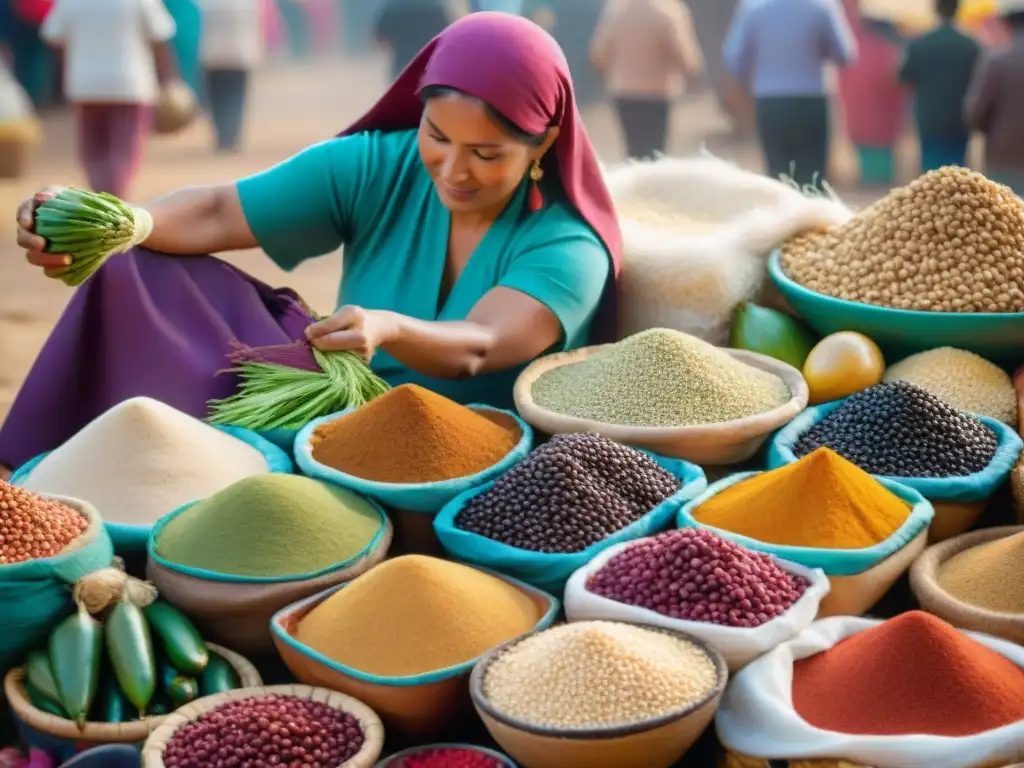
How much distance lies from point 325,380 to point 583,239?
1.89ft

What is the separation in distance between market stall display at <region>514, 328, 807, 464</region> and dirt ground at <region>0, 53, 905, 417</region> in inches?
119

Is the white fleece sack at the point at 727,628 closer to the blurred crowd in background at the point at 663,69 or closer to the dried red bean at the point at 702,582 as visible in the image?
the dried red bean at the point at 702,582

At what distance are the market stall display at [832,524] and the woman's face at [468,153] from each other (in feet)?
2.45

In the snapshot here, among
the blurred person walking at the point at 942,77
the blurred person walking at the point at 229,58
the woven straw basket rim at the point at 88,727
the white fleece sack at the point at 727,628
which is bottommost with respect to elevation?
the blurred person walking at the point at 229,58

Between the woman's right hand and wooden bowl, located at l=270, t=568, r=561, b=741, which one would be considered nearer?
wooden bowl, located at l=270, t=568, r=561, b=741

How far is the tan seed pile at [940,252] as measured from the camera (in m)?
2.41

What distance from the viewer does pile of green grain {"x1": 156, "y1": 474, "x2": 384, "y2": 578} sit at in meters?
1.79

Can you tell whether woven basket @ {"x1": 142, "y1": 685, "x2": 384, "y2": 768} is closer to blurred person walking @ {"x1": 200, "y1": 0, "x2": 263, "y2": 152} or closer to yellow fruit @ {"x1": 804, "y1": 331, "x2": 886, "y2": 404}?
yellow fruit @ {"x1": 804, "y1": 331, "x2": 886, "y2": 404}

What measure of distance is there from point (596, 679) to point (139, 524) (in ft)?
2.54

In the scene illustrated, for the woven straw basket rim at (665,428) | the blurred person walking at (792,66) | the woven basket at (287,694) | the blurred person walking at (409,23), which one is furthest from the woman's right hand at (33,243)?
the blurred person walking at (409,23)

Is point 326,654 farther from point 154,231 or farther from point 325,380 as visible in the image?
point 154,231

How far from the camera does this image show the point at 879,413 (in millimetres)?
2129

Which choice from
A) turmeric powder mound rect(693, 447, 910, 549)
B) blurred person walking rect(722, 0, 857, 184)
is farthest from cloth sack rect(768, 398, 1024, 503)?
blurred person walking rect(722, 0, 857, 184)

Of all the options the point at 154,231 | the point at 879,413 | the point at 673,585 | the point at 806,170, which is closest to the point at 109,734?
the point at 673,585
